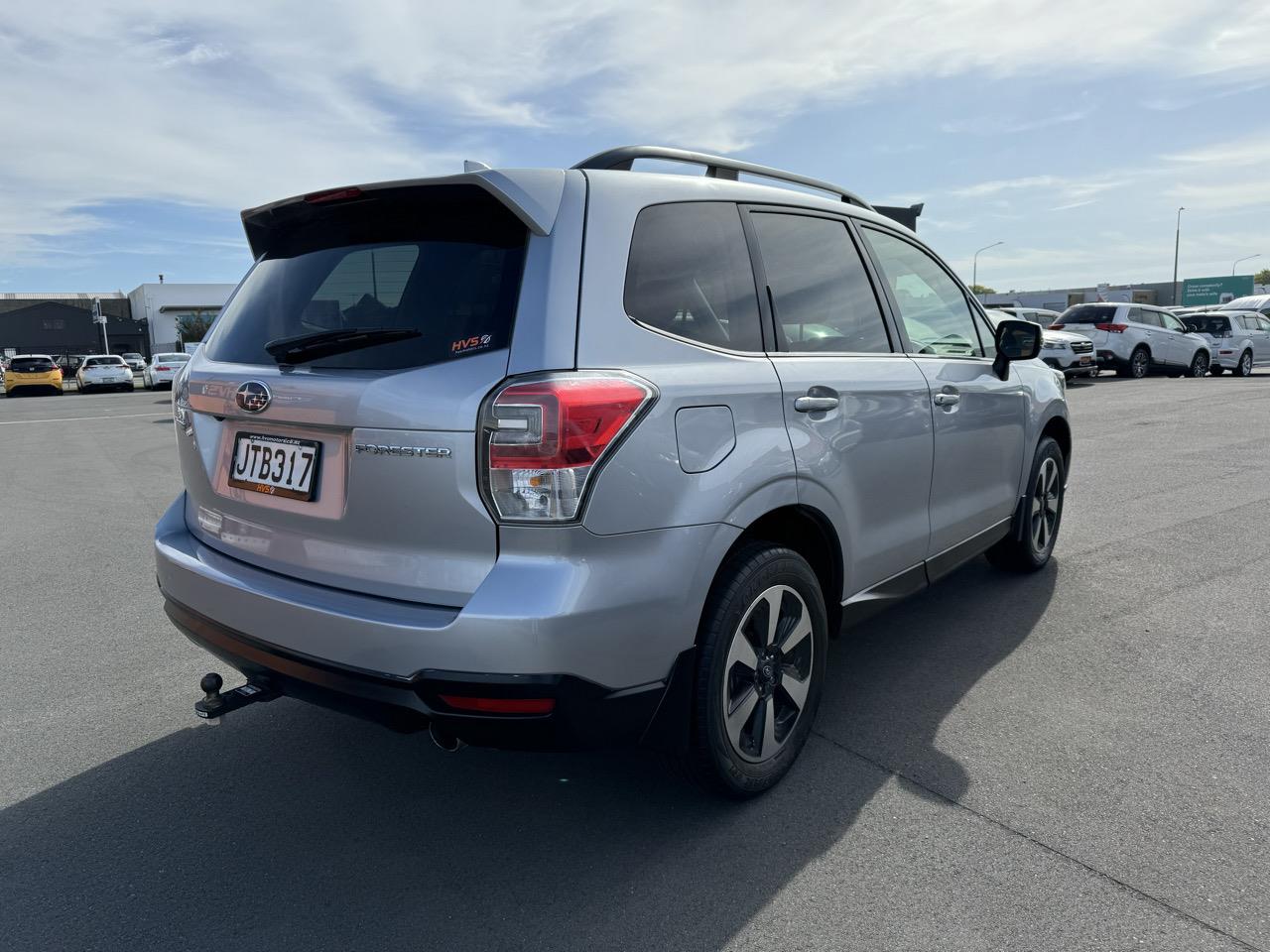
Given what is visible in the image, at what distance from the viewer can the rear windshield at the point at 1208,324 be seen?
2394 cm

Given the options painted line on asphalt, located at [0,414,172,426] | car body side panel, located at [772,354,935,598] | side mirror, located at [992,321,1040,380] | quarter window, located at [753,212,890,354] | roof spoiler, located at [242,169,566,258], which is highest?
roof spoiler, located at [242,169,566,258]

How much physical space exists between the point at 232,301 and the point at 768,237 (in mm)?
1819

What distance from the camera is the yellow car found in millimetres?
32188

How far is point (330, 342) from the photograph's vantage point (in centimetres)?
251

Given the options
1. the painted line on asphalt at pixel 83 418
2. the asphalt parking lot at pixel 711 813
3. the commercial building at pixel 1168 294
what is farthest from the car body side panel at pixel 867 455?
the commercial building at pixel 1168 294

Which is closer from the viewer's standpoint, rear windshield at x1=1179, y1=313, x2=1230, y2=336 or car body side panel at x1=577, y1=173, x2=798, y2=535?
car body side panel at x1=577, y1=173, x2=798, y2=535

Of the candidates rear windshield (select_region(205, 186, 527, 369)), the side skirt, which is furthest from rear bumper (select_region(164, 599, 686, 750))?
the side skirt

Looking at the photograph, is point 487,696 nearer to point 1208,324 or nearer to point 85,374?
point 1208,324

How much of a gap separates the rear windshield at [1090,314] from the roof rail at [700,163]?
20.5 meters

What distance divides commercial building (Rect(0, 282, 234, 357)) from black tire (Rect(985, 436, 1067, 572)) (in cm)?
8275

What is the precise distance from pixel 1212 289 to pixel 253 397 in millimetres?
90745

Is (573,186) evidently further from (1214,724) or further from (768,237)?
(1214,724)

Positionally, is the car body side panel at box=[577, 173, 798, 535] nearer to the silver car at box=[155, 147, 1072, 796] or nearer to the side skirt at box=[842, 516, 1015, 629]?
the silver car at box=[155, 147, 1072, 796]

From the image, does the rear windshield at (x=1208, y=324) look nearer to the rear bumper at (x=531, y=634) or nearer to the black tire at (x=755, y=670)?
the black tire at (x=755, y=670)
